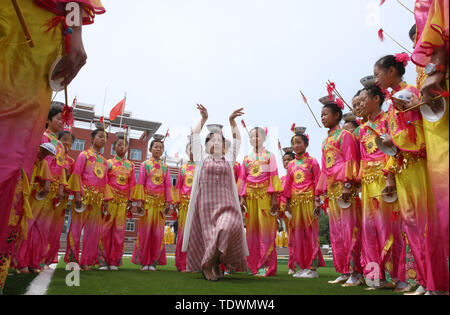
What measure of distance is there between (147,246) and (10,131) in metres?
4.79

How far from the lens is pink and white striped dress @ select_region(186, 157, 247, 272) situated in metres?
4.11

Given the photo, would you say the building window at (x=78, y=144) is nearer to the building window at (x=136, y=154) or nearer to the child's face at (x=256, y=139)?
the building window at (x=136, y=154)

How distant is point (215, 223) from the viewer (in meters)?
4.35

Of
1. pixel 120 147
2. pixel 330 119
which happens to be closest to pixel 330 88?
pixel 330 119

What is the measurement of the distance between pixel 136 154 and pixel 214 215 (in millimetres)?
34737

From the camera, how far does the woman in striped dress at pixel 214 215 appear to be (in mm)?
4133

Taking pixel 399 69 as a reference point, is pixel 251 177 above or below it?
below

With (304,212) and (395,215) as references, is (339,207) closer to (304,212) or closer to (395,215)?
(395,215)

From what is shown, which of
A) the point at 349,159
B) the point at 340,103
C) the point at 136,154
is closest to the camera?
the point at 349,159

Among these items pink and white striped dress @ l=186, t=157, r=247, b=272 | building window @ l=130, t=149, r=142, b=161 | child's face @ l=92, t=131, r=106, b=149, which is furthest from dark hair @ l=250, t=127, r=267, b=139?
building window @ l=130, t=149, r=142, b=161

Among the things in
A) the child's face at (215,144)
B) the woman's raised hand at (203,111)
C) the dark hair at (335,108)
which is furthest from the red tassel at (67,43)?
the dark hair at (335,108)

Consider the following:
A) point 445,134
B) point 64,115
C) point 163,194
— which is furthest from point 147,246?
point 445,134
